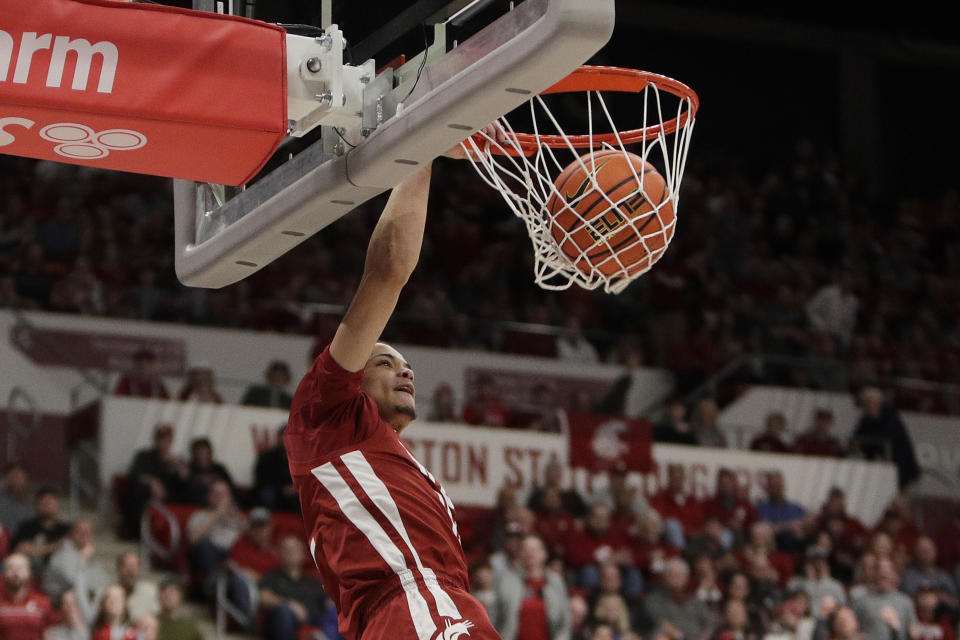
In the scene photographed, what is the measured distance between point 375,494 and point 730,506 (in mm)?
8419

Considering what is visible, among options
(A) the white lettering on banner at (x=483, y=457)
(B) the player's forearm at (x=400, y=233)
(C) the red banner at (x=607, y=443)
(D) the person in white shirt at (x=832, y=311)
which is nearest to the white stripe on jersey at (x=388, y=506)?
(B) the player's forearm at (x=400, y=233)

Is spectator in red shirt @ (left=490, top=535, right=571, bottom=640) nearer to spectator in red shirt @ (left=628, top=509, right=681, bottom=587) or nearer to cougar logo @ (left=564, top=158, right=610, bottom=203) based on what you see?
spectator in red shirt @ (left=628, top=509, right=681, bottom=587)

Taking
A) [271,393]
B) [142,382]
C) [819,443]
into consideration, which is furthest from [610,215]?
[819,443]

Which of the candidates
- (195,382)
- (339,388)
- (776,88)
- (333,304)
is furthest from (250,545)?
(776,88)

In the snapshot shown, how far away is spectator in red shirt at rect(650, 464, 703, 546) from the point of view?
11.8m

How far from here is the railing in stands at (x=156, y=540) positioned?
9734 mm

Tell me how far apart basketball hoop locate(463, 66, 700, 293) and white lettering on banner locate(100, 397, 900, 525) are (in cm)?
679

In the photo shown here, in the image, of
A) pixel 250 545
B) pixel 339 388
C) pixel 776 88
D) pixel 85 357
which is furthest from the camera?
pixel 776 88

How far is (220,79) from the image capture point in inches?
141

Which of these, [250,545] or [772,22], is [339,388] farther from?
[772,22]

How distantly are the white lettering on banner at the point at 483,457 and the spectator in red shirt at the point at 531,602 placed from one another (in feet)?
5.58

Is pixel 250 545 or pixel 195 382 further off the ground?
pixel 195 382

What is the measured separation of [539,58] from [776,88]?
18378 mm

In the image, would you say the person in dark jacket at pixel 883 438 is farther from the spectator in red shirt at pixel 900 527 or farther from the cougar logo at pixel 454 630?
the cougar logo at pixel 454 630
